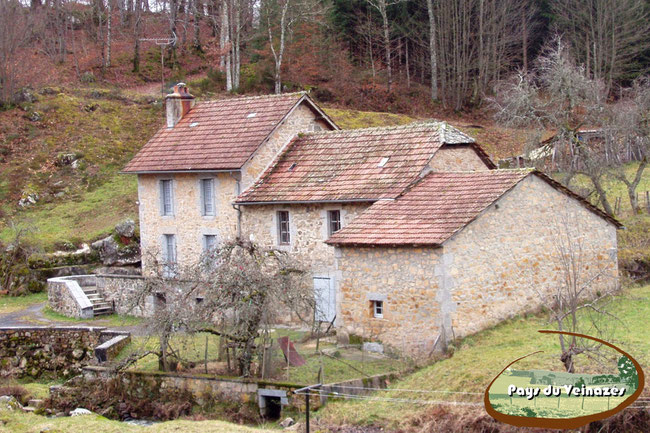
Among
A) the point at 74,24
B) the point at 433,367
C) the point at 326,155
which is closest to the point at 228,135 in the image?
the point at 326,155

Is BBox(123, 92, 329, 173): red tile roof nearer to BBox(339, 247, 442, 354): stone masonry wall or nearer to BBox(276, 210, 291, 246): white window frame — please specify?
BBox(276, 210, 291, 246): white window frame

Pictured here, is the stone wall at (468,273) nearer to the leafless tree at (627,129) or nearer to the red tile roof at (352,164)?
the red tile roof at (352,164)

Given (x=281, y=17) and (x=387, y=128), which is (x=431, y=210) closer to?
(x=387, y=128)

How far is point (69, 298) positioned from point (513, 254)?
15284 mm

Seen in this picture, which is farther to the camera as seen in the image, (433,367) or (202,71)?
(202,71)

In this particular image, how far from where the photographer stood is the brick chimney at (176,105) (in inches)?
1164

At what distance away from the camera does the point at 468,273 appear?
19.2 m

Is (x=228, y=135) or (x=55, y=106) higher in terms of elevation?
(x=55, y=106)

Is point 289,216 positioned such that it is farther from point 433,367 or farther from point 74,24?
point 74,24

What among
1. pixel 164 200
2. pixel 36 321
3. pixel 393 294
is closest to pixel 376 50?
pixel 164 200

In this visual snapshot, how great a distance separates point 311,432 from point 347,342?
17.7ft

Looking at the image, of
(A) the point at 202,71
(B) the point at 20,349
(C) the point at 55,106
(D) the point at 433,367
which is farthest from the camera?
(A) the point at 202,71

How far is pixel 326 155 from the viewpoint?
2514 centimetres

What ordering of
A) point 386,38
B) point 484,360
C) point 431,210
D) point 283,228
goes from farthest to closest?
1. point 386,38
2. point 283,228
3. point 431,210
4. point 484,360
